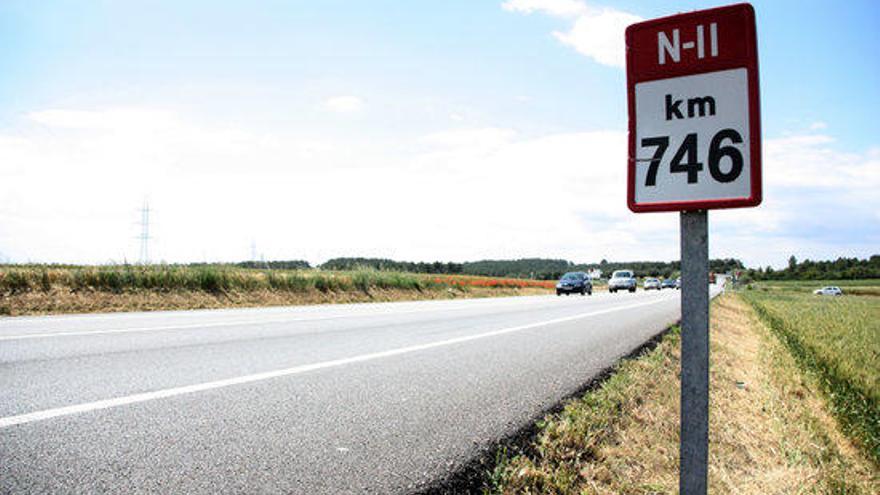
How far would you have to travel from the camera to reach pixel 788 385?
7.79 metres

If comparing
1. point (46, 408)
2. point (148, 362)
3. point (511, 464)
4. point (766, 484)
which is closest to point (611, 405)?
point (766, 484)

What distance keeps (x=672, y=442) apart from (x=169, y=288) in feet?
48.2

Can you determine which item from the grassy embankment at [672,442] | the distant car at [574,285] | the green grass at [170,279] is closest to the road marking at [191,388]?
the grassy embankment at [672,442]

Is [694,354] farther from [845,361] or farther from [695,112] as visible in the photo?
[845,361]

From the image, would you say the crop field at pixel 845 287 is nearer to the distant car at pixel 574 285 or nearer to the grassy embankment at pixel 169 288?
the distant car at pixel 574 285

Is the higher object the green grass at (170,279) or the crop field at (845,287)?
the green grass at (170,279)

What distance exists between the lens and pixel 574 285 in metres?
36.1

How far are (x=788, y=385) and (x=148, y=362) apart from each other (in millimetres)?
8195

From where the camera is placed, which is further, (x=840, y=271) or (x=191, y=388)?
(x=840, y=271)

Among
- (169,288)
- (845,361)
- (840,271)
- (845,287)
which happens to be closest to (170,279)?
(169,288)

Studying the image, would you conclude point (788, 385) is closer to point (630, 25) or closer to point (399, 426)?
point (399, 426)

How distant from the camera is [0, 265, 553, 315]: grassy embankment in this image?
41.1 ft

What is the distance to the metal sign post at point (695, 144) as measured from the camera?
203cm

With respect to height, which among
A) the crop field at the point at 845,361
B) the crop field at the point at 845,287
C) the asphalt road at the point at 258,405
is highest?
the asphalt road at the point at 258,405
